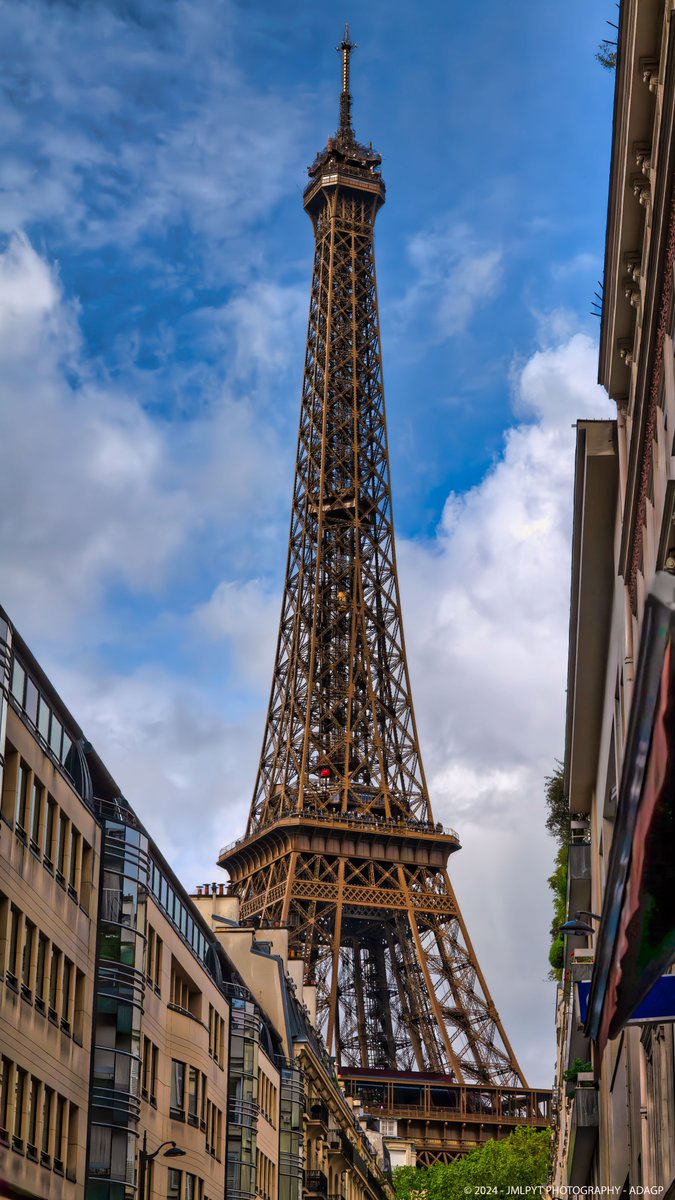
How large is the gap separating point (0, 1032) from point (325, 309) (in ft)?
377

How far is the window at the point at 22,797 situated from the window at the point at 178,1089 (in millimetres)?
17003

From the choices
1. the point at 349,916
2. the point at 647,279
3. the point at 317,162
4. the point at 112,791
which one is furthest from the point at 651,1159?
the point at 317,162

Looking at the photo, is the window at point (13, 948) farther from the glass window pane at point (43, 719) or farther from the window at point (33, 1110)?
the glass window pane at point (43, 719)

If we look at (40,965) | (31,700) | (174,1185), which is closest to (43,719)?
(31,700)

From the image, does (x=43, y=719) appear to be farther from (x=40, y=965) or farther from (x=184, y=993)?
(x=184, y=993)

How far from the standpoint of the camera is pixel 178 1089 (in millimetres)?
49938

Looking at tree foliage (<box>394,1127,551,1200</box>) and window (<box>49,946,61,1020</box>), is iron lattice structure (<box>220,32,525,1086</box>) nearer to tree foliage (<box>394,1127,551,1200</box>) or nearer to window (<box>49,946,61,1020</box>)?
tree foliage (<box>394,1127,551,1200</box>)

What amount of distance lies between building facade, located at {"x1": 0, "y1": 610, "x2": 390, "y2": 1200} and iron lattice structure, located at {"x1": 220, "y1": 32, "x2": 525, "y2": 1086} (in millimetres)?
49461

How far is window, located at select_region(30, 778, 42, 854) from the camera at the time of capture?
35.8 metres

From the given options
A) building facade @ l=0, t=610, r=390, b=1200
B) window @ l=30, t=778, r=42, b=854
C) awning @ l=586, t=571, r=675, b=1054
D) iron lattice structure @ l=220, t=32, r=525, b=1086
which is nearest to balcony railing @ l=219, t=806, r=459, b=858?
iron lattice structure @ l=220, t=32, r=525, b=1086

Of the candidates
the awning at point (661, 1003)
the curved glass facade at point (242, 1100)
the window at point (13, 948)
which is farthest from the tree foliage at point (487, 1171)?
the awning at point (661, 1003)

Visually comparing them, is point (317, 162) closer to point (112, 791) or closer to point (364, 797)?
point (364, 797)

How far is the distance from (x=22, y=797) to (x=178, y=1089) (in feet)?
59.4

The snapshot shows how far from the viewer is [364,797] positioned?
125 meters
